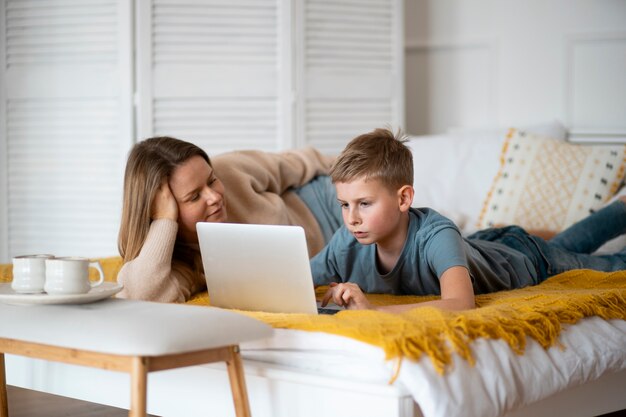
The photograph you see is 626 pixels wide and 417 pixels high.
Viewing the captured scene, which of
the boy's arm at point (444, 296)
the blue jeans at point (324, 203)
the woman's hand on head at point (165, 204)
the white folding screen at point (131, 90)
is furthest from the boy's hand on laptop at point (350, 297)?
the white folding screen at point (131, 90)

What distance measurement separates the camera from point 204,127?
151 inches

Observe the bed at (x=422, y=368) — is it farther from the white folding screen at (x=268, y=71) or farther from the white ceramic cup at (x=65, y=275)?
the white folding screen at (x=268, y=71)

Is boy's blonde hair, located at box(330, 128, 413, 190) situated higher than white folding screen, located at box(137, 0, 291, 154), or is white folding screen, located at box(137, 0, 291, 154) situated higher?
white folding screen, located at box(137, 0, 291, 154)

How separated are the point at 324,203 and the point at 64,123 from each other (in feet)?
5.03

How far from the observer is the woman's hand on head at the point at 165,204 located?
7.53ft

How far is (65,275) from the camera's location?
1739mm

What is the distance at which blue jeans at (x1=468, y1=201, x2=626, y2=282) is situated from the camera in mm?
2508

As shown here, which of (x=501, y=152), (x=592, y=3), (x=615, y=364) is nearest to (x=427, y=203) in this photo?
(x=501, y=152)

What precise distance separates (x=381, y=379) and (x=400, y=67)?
109 inches

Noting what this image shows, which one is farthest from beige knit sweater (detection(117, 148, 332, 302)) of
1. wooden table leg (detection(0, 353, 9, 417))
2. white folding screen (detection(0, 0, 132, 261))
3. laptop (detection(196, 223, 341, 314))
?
white folding screen (detection(0, 0, 132, 261))

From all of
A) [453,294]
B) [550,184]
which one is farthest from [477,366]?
[550,184]

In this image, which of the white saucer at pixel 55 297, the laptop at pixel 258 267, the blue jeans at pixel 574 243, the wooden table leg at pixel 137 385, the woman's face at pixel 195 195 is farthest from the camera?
the blue jeans at pixel 574 243

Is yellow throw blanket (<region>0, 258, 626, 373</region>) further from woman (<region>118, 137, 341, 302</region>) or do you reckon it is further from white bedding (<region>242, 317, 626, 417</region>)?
woman (<region>118, 137, 341, 302</region>)

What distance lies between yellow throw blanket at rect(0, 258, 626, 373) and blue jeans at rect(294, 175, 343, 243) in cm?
67
